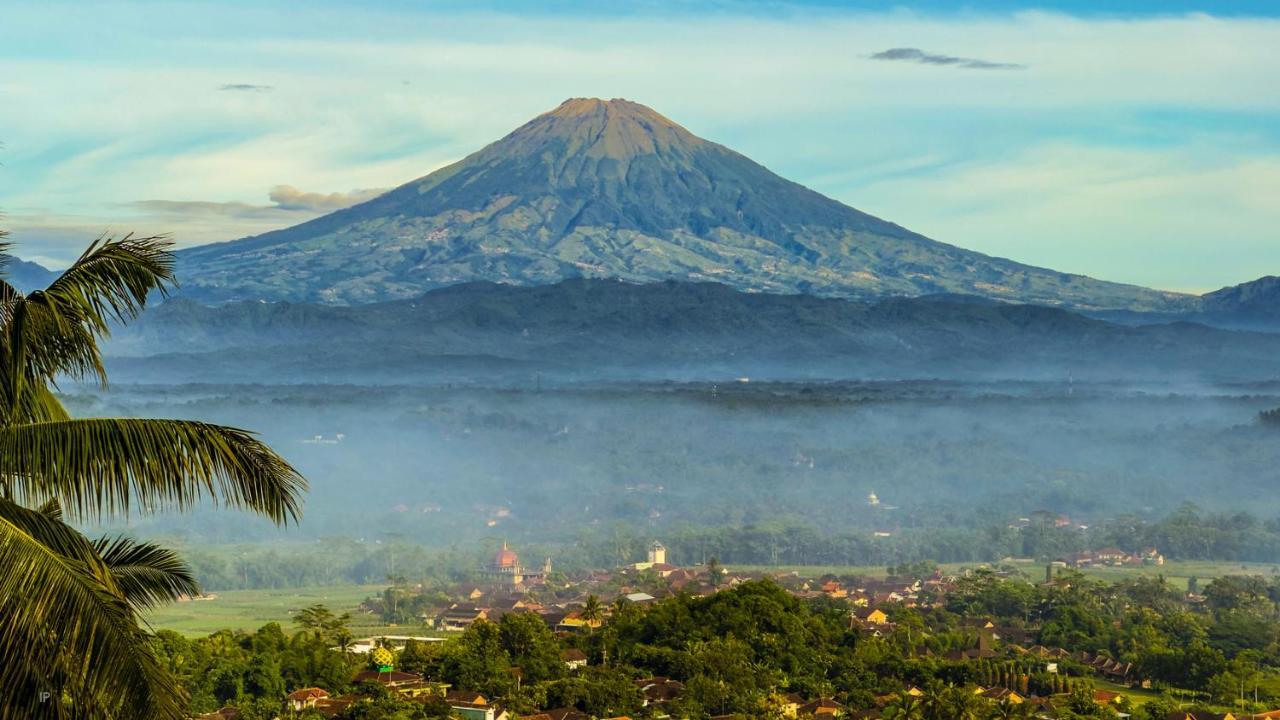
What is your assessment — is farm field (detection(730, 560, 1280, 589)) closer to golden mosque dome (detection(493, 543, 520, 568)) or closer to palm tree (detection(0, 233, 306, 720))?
golden mosque dome (detection(493, 543, 520, 568))

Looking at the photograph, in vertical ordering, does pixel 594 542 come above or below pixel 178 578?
below

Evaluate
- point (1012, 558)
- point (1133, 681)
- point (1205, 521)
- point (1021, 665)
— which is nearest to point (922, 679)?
point (1021, 665)

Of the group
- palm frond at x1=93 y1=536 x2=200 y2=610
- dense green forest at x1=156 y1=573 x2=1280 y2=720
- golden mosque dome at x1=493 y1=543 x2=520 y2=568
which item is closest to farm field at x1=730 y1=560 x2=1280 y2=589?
golden mosque dome at x1=493 y1=543 x2=520 y2=568

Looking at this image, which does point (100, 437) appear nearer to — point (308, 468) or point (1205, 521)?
point (1205, 521)

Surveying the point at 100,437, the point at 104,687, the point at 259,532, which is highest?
the point at 100,437

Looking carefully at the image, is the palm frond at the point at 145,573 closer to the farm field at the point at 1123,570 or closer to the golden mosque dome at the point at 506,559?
the farm field at the point at 1123,570

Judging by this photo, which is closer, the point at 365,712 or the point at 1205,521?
the point at 365,712

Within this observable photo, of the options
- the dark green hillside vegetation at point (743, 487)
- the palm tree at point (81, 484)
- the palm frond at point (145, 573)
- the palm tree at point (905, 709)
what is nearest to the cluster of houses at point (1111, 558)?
the dark green hillside vegetation at point (743, 487)
